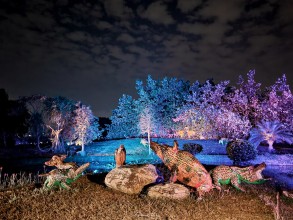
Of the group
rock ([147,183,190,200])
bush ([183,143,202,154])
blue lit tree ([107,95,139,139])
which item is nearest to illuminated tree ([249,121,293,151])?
bush ([183,143,202,154])

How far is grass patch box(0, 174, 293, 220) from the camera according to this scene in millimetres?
5621

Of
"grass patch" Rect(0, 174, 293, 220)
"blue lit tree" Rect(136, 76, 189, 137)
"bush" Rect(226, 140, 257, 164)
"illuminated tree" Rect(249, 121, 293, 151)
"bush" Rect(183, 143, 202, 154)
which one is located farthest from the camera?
"blue lit tree" Rect(136, 76, 189, 137)

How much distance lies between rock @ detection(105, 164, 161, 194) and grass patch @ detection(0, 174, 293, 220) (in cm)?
22

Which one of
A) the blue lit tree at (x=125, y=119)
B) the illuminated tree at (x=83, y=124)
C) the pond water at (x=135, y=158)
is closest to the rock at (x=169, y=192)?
the pond water at (x=135, y=158)

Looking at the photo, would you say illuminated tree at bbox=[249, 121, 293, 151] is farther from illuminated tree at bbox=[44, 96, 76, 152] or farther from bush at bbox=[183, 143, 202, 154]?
illuminated tree at bbox=[44, 96, 76, 152]

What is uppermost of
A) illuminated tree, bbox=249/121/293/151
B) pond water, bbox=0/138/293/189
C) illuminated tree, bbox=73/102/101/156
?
illuminated tree, bbox=73/102/101/156

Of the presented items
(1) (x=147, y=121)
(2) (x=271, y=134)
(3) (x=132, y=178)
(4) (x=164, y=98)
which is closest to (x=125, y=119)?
(4) (x=164, y=98)

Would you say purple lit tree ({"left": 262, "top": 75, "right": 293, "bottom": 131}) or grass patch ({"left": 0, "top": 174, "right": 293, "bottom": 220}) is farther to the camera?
purple lit tree ({"left": 262, "top": 75, "right": 293, "bottom": 131})

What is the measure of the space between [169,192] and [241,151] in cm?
1529

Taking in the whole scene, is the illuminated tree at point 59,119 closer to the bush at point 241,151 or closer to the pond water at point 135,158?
the pond water at point 135,158

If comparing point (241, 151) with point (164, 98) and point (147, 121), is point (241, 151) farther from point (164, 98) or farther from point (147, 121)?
point (164, 98)

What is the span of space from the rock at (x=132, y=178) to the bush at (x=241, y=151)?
47.5ft

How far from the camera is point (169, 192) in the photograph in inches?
269

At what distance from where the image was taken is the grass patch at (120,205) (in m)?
5.62
